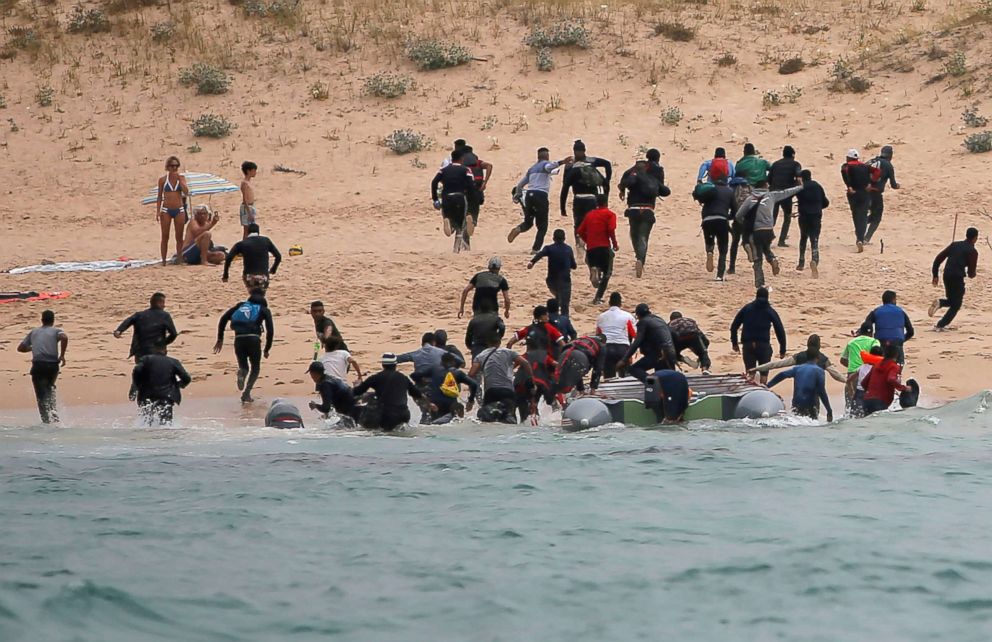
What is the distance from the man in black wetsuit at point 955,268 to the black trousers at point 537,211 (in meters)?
5.18

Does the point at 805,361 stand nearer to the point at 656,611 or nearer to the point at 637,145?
the point at 656,611

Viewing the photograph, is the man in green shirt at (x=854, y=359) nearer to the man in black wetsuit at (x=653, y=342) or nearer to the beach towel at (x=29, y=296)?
the man in black wetsuit at (x=653, y=342)

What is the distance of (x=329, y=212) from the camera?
1034 inches

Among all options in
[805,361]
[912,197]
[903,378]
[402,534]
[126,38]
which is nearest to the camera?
[402,534]

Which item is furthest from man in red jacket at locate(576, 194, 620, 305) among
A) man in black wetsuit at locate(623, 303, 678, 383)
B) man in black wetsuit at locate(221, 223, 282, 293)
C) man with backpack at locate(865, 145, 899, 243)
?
man with backpack at locate(865, 145, 899, 243)

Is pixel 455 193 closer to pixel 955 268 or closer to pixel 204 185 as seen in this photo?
pixel 204 185

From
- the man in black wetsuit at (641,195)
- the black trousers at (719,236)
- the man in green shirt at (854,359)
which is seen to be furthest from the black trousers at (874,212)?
the man in green shirt at (854,359)

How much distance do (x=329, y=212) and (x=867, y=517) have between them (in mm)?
14128

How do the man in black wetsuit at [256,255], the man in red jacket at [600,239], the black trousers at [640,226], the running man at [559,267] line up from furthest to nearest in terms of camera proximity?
the black trousers at [640,226] → the man in red jacket at [600,239] → the running man at [559,267] → the man in black wetsuit at [256,255]

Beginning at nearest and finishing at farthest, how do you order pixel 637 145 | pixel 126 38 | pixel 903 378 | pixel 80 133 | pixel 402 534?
1. pixel 402 534
2. pixel 903 378
3. pixel 637 145
4. pixel 80 133
5. pixel 126 38

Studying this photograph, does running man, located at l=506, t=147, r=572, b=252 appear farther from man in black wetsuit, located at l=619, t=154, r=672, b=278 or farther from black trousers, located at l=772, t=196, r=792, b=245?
black trousers, located at l=772, t=196, r=792, b=245

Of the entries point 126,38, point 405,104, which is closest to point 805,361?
point 405,104

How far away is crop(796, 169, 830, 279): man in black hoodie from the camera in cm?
2136

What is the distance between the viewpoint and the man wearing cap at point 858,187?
2286 cm
